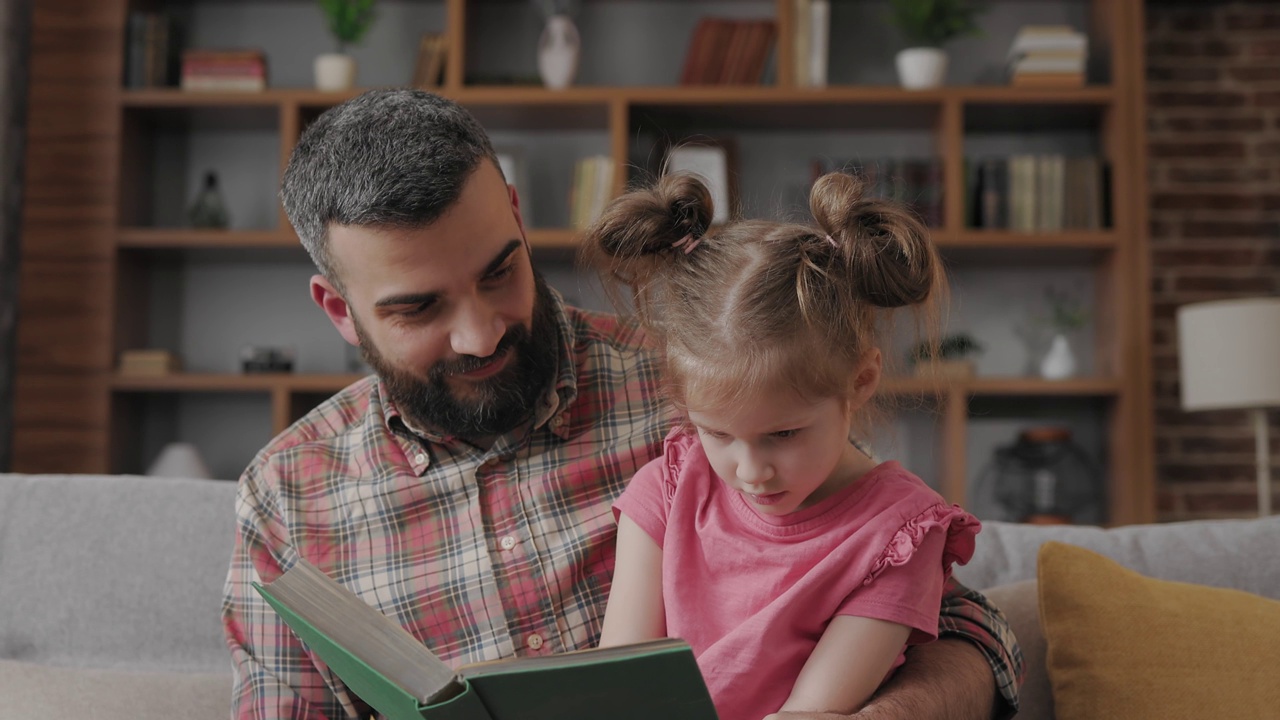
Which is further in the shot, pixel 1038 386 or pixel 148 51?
pixel 148 51

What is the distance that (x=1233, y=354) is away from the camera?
3.33 metres

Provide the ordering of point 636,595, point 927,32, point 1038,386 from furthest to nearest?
1. point 927,32
2. point 1038,386
3. point 636,595

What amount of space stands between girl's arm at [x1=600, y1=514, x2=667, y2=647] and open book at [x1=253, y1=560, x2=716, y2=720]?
0.32 metres

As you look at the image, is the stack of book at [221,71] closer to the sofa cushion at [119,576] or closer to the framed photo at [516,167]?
the framed photo at [516,167]

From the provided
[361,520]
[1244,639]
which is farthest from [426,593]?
[1244,639]

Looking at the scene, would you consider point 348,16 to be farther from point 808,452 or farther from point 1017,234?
point 808,452

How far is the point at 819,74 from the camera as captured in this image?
370 centimetres

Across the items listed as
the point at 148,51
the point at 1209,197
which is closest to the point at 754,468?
the point at 148,51

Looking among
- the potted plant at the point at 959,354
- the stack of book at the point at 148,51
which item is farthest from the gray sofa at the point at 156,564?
the stack of book at the point at 148,51

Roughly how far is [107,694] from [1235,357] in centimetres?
296

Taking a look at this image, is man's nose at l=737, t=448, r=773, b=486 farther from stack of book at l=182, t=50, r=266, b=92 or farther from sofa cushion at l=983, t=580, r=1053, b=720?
stack of book at l=182, t=50, r=266, b=92

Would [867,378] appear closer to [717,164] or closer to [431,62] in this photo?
[717,164]

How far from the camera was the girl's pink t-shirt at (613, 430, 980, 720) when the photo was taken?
3.65 ft

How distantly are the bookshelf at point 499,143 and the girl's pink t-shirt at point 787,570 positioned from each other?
2.39 m
